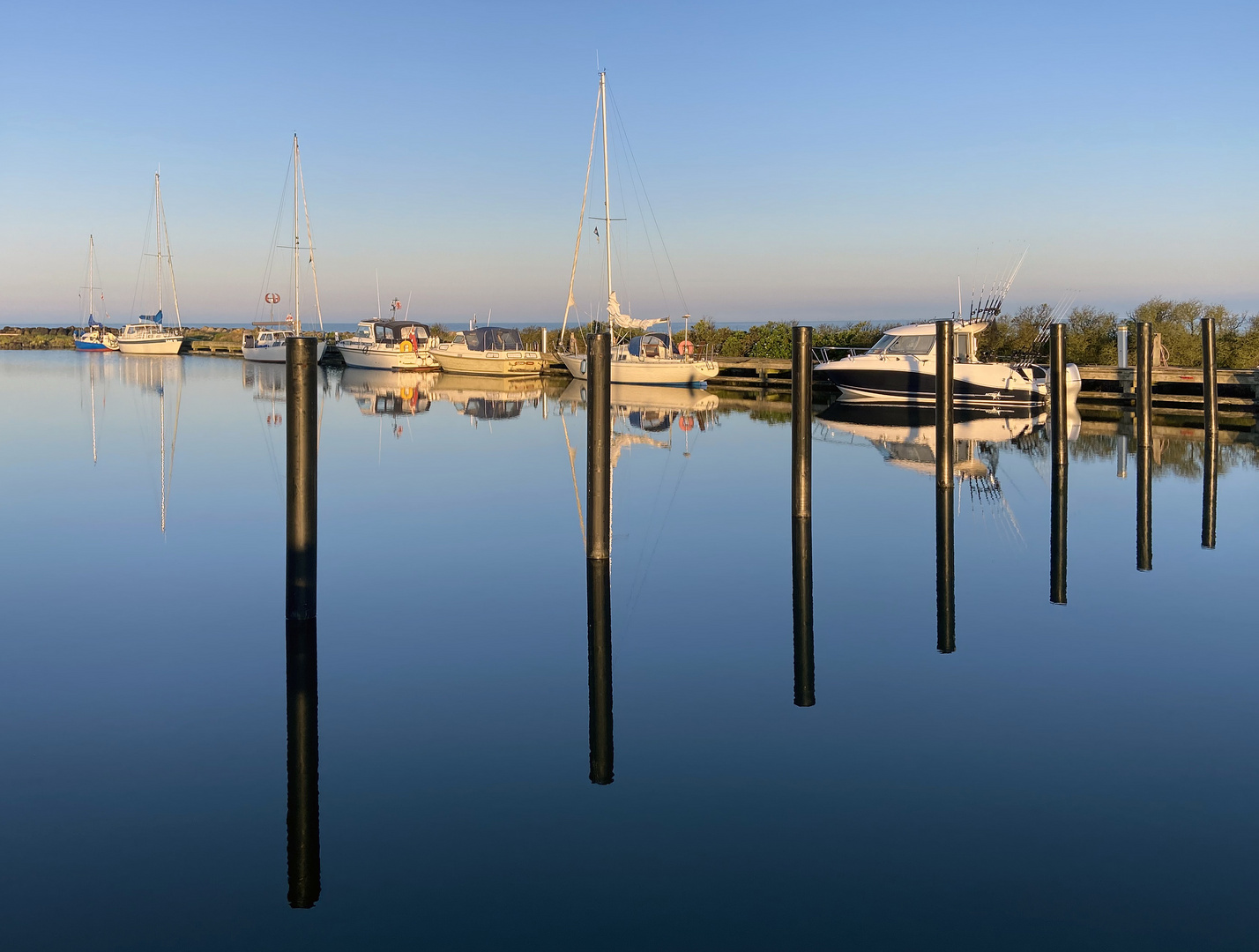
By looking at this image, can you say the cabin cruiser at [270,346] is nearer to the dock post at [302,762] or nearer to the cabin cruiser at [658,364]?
the cabin cruiser at [658,364]

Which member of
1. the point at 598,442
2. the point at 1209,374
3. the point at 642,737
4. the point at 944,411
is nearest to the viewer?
the point at 642,737

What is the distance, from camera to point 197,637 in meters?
8.50

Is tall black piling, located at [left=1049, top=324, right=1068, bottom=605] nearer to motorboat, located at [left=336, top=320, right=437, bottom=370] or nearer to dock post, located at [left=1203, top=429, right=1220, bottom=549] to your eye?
dock post, located at [left=1203, top=429, right=1220, bottom=549]

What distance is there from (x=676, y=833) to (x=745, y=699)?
6.39 feet

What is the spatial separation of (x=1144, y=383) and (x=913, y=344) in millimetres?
12649

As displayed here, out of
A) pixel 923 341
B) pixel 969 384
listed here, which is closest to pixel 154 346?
pixel 923 341

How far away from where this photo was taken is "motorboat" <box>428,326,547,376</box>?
5094cm

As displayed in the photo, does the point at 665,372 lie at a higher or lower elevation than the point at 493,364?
lower

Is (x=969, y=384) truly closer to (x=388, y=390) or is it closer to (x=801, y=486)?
(x=801, y=486)

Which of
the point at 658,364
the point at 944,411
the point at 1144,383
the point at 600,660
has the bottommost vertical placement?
the point at 600,660

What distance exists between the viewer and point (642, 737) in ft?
21.1

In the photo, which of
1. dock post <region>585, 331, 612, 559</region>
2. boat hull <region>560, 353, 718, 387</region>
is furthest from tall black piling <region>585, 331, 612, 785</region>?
boat hull <region>560, 353, 718, 387</region>

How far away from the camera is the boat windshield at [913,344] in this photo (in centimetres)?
3142

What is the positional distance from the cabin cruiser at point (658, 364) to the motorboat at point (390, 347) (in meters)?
14.2
